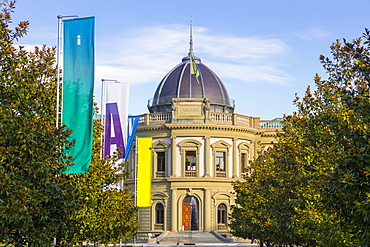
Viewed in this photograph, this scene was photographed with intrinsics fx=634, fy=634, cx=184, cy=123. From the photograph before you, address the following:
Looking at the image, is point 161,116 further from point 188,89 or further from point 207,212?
point 207,212

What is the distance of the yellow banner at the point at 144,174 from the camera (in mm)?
37125

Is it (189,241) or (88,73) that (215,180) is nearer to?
(189,241)

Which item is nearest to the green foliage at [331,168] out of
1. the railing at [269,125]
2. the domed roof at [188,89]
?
the domed roof at [188,89]

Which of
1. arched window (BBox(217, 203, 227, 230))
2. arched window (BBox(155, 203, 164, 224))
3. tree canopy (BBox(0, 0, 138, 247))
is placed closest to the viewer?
tree canopy (BBox(0, 0, 138, 247))

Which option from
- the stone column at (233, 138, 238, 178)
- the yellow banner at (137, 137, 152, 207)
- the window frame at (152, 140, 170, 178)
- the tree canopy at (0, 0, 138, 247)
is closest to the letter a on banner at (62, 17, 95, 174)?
the tree canopy at (0, 0, 138, 247)

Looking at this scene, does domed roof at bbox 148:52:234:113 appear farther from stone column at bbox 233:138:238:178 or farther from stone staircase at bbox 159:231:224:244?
stone staircase at bbox 159:231:224:244

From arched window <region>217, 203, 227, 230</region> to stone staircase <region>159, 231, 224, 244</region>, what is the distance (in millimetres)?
2083

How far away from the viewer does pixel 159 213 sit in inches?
2403

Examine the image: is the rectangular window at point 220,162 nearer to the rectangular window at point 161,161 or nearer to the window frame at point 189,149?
the window frame at point 189,149

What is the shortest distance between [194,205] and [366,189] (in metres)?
49.7

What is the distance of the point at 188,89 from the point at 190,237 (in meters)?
15.3

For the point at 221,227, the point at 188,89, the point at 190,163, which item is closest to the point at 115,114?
the point at 190,163

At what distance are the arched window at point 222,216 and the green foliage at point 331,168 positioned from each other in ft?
99.3

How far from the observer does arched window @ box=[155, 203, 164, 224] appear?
200 ft
